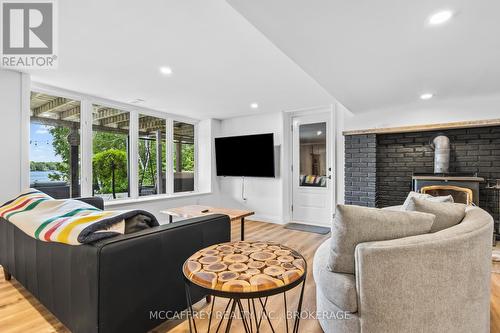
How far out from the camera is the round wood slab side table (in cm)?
98

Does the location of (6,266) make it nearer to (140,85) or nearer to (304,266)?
(140,85)

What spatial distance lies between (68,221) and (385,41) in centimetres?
240

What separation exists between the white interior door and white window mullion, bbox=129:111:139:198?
2.84 m

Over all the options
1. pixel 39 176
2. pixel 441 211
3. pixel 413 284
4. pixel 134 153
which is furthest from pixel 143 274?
pixel 134 153

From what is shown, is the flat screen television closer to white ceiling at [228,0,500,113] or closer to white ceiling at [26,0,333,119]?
white ceiling at [26,0,333,119]

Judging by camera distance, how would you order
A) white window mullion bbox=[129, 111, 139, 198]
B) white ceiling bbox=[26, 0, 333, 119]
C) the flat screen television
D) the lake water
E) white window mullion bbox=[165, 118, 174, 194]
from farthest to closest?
white window mullion bbox=[165, 118, 174, 194] < the flat screen television < white window mullion bbox=[129, 111, 139, 198] < the lake water < white ceiling bbox=[26, 0, 333, 119]

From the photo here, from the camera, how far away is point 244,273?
110 centimetres

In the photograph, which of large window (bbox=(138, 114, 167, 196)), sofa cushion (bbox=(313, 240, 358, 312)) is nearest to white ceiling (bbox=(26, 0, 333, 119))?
large window (bbox=(138, 114, 167, 196))

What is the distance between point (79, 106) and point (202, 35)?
271 cm

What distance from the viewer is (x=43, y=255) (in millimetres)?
1620

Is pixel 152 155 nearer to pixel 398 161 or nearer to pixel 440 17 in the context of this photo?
pixel 398 161

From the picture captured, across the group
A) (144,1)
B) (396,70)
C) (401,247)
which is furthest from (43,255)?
(396,70)

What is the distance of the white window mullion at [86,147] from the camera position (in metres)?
3.67

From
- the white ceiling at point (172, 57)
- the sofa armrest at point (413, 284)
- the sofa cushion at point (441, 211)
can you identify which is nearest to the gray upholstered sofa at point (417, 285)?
the sofa armrest at point (413, 284)
